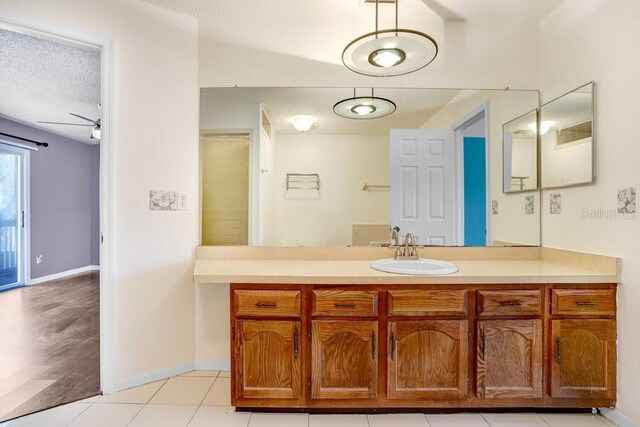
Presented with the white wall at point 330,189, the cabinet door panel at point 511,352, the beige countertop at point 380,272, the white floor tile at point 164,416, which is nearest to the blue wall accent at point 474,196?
the beige countertop at point 380,272

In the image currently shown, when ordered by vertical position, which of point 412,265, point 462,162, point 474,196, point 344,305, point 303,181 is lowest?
point 344,305

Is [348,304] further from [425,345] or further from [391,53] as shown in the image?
[391,53]

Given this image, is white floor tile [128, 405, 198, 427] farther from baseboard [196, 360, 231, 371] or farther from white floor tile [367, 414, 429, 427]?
white floor tile [367, 414, 429, 427]

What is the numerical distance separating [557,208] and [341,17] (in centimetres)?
192

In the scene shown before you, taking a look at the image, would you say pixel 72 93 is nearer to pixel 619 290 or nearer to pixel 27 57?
pixel 27 57

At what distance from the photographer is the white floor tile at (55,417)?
1.74 metres

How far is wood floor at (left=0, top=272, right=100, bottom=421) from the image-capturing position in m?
1.99

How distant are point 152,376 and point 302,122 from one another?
1972 mm

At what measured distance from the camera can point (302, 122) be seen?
92.7 inches

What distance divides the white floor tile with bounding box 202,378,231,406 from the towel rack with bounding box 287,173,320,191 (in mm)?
1358

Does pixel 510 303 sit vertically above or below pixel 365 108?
below

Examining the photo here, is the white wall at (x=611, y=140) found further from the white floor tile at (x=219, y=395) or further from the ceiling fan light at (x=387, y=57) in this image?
the white floor tile at (x=219, y=395)

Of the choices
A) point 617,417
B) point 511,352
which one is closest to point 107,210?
point 511,352

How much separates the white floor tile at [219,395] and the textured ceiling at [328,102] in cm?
172
